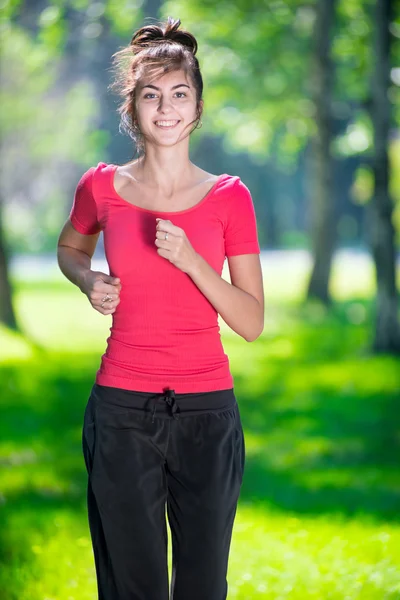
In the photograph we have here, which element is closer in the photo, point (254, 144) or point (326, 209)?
point (326, 209)

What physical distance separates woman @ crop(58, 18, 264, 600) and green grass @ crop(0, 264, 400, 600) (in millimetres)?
1778

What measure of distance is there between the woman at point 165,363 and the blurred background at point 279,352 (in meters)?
0.36

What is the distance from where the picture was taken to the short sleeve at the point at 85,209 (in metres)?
2.56

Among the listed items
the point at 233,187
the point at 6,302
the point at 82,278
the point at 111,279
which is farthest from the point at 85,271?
the point at 6,302

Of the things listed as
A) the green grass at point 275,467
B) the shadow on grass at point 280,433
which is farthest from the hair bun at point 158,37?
the shadow on grass at point 280,433

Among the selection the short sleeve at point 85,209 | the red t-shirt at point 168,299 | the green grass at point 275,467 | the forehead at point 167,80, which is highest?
the forehead at point 167,80

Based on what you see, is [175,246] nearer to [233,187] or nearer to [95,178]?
[233,187]

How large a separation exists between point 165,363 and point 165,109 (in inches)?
23.7

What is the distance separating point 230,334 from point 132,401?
40.0 ft

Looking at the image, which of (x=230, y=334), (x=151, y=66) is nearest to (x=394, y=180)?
(x=230, y=334)

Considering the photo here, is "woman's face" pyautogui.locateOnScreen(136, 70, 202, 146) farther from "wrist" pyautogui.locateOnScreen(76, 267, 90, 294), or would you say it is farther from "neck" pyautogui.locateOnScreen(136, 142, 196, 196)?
"wrist" pyautogui.locateOnScreen(76, 267, 90, 294)

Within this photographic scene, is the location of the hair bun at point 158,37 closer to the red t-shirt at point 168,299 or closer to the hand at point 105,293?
the red t-shirt at point 168,299

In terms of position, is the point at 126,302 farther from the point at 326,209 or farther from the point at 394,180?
the point at 394,180

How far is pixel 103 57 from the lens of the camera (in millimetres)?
33312
